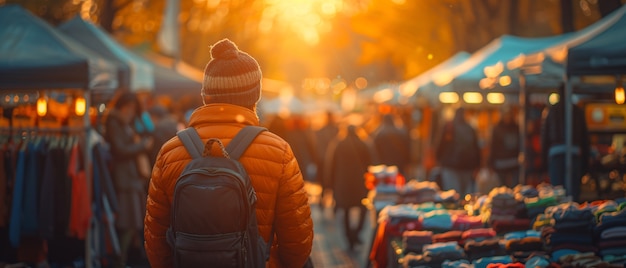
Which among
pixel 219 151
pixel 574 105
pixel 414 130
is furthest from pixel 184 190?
pixel 414 130

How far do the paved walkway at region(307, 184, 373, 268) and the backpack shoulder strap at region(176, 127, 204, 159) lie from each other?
7.10 m

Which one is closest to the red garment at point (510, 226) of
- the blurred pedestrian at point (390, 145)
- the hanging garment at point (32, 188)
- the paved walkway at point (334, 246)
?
the paved walkway at point (334, 246)

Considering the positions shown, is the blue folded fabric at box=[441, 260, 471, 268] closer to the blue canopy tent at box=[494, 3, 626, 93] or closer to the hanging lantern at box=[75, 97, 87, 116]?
the blue canopy tent at box=[494, 3, 626, 93]

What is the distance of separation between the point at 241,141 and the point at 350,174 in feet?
32.2

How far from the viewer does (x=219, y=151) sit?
4125 mm

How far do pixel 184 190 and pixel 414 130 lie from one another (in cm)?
2652

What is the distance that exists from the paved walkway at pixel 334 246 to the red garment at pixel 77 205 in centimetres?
336

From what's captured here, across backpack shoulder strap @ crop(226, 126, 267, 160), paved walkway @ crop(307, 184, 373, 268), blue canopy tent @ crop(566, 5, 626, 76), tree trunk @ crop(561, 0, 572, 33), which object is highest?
tree trunk @ crop(561, 0, 572, 33)

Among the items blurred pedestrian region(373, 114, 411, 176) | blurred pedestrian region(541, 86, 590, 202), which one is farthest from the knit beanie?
Result: blurred pedestrian region(373, 114, 411, 176)

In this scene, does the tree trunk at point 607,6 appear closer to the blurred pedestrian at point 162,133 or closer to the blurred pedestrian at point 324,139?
the blurred pedestrian at point 324,139

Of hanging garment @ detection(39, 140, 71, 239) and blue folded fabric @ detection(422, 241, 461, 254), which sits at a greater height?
hanging garment @ detection(39, 140, 71, 239)

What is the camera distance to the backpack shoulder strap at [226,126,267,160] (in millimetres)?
4242

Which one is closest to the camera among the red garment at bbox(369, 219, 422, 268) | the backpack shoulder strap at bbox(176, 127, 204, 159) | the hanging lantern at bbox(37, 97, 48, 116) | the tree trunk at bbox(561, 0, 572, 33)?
the backpack shoulder strap at bbox(176, 127, 204, 159)

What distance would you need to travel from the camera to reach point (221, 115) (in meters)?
4.38
